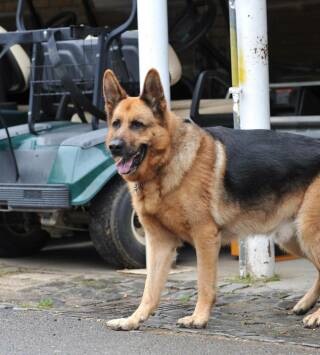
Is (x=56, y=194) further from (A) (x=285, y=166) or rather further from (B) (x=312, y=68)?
(B) (x=312, y=68)

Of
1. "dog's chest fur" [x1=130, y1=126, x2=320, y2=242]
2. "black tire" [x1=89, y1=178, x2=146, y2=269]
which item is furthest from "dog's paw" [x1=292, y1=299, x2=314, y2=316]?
"black tire" [x1=89, y1=178, x2=146, y2=269]

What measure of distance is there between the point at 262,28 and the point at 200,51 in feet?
13.2

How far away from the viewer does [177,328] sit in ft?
19.2

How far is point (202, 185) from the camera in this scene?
5.89m

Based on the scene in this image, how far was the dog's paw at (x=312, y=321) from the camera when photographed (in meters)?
5.82

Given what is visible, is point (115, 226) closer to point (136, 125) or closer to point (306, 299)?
point (306, 299)

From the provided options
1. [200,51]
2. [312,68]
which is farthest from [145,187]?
[312,68]

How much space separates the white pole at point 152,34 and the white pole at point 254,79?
0.70m

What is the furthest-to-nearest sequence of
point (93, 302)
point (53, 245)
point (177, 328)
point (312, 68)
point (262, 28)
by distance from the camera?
point (312, 68)
point (53, 245)
point (262, 28)
point (93, 302)
point (177, 328)

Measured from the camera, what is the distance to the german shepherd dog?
19.0 feet

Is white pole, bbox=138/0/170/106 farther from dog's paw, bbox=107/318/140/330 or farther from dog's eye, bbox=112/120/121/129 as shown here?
dog's paw, bbox=107/318/140/330

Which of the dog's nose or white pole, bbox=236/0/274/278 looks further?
white pole, bbox=236/0/274/278

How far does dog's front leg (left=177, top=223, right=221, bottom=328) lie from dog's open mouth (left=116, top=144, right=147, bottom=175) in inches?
23.8

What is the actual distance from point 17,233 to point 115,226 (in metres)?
1.64
